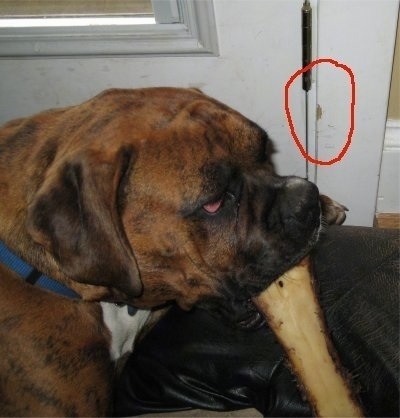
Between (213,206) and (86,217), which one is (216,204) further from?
(86,217)

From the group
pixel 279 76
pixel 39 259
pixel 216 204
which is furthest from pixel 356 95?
pixel 39 259

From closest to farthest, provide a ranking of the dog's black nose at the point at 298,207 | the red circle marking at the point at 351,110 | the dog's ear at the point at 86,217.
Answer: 1. the dog's ear at the point at 86,217
2. the dog's black nose at the point at 298,207
3. the red circle marking at the point at 351,110

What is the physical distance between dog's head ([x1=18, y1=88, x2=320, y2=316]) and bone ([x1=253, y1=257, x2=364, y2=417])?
0.19 feet

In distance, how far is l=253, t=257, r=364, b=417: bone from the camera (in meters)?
1.23

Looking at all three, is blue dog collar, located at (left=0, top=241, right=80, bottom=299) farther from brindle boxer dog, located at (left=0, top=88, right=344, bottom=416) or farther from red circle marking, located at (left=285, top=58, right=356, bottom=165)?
red circle marking, located at (left=285, top=58, right=356, bottom=165)

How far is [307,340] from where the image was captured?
4.18ft

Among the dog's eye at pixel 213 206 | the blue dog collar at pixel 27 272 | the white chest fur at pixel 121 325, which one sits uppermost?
the dog's eye at pixel 213 206

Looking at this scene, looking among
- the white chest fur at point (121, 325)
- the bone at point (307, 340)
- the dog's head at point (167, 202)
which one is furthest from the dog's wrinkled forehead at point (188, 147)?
the white chest fur at point (121, 325)

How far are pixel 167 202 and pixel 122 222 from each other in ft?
0.36

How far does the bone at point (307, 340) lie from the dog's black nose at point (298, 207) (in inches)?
4.2

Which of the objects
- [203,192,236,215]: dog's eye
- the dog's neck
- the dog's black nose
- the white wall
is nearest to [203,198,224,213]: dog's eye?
[203,192,236,215]: dog's eye

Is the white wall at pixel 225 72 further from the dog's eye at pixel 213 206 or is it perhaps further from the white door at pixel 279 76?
the dog's eye at pixel 213 206

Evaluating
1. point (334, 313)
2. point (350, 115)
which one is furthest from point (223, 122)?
point (350, 115)

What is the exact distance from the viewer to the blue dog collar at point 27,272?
4.42ft
